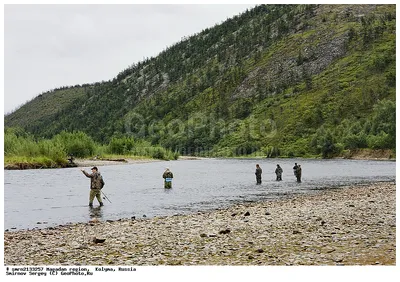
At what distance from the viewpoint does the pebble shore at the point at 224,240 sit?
13.1 m

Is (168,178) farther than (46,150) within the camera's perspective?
No

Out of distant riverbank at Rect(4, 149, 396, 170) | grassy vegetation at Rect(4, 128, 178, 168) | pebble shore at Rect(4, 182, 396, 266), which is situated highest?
grassy vegetation at Rect(4, 128, 178, 168)

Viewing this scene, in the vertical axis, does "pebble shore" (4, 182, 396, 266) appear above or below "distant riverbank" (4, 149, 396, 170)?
below

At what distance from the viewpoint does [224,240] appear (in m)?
16.0

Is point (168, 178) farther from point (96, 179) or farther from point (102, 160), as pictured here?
point (102, 160)

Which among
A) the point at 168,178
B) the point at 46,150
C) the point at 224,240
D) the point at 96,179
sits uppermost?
the point at 46,150

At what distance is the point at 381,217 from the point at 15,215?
Answer: 17650 mm

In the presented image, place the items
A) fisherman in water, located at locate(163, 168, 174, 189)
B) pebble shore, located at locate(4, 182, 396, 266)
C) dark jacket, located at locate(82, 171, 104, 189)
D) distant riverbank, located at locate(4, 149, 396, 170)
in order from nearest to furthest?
pebble shore, located at locate(4, 182, 396, 266), dark jacket, located at locate(82, 171, 104, 189), fisherman in water, located at locate(163, 168, 174, 189), distant riverbank, located at locate(4, 149, 396, 170)

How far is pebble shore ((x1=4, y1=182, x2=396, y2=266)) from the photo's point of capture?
13086 millimetres

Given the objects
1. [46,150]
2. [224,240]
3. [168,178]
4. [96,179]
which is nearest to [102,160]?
[46,150]

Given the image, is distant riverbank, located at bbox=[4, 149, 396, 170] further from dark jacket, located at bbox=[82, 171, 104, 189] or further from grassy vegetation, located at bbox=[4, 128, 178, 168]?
dark jacket, located at bbox=[82, 171, 104, 189]

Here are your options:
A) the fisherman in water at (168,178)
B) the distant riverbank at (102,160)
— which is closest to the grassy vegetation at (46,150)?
the distant riverbank at (102,160)

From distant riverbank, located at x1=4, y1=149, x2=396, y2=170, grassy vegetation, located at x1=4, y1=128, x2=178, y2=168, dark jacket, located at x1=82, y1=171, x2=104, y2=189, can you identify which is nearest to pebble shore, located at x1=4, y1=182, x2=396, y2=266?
dark jacket, located at x1=82, y1=171, x2=104, y2=189
